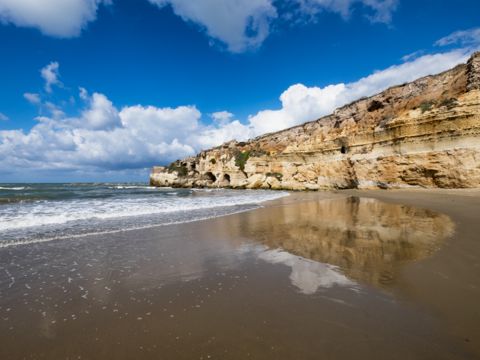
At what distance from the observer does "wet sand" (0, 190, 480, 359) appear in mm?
2322

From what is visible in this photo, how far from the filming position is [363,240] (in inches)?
232

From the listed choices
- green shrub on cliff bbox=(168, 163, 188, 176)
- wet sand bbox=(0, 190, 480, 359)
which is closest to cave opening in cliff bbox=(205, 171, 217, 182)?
green shrub on cliff bbox=(168, 163, 188, 176)

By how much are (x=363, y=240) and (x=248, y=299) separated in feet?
12.3

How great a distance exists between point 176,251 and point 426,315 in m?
4.47

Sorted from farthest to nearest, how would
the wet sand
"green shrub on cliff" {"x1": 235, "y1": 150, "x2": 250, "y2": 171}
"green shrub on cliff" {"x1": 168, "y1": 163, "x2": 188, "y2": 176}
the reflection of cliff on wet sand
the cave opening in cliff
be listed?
1. "green shrub on cliff" {"x1": 168, "y1": 163, "x2": 188, "y2": 176}
2. the cave opening in cliff
3. "green shrub on cliff" {"x1": 235, "y1": 150, "x2": 250, "y2": 171}
4. the reflection of cliff on wet sand
5. the wet sand

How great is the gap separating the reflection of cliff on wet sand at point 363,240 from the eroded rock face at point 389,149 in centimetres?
1235

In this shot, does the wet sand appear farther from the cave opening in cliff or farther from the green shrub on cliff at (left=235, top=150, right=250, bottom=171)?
the cave opening in cliff

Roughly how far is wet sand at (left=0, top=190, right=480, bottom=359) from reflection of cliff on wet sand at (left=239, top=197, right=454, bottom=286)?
1.6 inches

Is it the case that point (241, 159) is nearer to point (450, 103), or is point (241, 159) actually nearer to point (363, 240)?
point (450, 103)

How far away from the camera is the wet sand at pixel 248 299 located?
232cm

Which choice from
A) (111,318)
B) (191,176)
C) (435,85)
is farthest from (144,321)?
(191,176)

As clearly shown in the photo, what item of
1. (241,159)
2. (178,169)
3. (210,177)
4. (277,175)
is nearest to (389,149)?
(277,175)

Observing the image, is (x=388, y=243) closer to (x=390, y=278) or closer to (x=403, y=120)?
(x=390, y=278)

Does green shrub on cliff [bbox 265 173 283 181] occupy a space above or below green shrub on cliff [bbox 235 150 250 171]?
below
